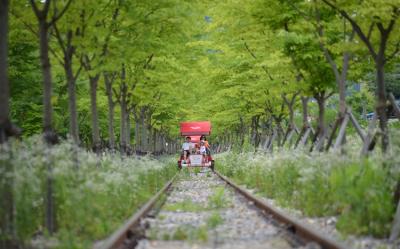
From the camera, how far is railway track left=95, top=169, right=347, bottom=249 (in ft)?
27.2

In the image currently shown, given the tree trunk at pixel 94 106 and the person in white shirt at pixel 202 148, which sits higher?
the tree trunk at pixel 94 106

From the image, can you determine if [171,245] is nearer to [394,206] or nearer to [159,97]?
[394,206]

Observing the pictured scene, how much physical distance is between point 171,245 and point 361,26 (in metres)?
8.61

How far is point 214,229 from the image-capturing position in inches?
392

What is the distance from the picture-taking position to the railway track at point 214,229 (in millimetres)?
8289

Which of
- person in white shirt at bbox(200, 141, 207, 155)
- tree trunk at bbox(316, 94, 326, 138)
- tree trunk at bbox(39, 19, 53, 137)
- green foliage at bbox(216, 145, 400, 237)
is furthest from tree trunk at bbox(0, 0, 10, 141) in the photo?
person in white shirt at bbox(200, 141, 207, 155)

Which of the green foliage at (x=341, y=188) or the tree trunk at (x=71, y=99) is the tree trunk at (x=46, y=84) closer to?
the tree trunk at (x=71, y=99)

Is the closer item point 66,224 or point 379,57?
point 66,224

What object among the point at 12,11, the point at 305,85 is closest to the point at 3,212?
the point at 12,11

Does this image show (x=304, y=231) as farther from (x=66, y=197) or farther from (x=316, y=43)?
(x=316, y=43)

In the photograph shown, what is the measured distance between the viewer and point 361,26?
1444 centimetres

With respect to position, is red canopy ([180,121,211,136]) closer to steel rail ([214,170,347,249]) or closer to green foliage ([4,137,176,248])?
steel rail ([214,170,347,249])

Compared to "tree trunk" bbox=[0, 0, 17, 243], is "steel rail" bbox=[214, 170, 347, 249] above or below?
below

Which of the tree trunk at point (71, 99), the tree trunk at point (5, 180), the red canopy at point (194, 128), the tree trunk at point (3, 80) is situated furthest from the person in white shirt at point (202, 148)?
the tree trunk at point (5, 180)
